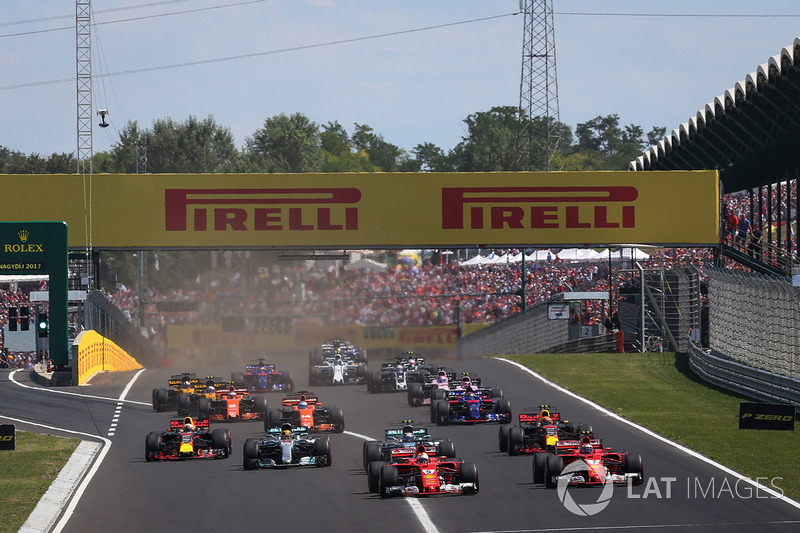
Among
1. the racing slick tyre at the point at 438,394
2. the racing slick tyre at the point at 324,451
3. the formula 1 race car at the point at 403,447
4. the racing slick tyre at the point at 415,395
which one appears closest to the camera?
the formula 1 race car at the point at 403,447

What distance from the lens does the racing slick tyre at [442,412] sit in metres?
28.8

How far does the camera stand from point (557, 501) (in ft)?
62.0

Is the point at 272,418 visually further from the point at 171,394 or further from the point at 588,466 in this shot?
the point at 588,466

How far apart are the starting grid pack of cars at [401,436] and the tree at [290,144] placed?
8888 cm

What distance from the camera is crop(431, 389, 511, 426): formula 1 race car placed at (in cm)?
2886

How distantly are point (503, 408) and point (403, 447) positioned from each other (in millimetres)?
7536

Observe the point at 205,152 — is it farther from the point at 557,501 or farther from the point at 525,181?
the point at 557,501

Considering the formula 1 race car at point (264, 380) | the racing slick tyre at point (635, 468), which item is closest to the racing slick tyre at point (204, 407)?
the formula 1 race car at point (264, 380)

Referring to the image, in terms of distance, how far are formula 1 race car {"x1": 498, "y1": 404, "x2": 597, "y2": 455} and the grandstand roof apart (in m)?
15.9

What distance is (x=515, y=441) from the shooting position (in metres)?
23.9

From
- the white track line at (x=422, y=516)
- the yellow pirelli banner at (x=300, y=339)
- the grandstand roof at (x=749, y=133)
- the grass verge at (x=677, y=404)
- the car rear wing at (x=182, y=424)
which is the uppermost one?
the grandstand roof at (x=749, y=133)

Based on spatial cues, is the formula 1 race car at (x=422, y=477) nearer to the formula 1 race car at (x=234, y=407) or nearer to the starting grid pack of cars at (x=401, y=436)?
the starting grid pack of cars at (x=401, y=436)

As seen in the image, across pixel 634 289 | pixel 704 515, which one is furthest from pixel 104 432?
pixel 634 289

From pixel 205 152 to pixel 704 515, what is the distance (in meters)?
98.3
